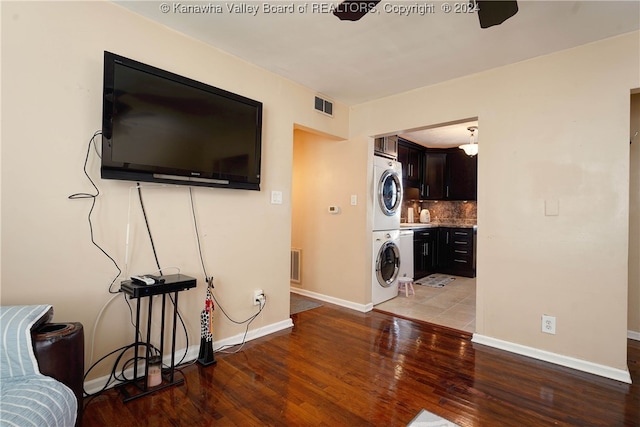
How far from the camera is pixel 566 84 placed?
2.34m

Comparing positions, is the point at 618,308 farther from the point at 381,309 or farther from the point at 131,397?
the point at 131,397

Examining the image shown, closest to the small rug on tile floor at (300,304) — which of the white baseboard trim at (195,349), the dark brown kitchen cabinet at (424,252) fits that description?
the white baseboard trim at (195,349)

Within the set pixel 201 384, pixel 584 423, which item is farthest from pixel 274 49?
pixel 584 423

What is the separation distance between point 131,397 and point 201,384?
1.24 feet

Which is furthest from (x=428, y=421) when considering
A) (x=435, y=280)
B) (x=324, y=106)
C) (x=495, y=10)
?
(x=435, y=280)

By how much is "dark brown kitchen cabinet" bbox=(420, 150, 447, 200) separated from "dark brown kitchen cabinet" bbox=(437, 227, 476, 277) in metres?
0.75

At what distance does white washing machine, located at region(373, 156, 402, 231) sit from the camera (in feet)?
12.1

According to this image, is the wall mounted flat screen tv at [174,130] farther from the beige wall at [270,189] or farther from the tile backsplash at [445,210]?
the tile backsplash at [445,210]

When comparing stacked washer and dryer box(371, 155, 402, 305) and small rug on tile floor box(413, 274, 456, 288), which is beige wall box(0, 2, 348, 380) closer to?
stacked washer and dryer box(371, 155, 402, 305)

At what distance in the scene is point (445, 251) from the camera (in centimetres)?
557

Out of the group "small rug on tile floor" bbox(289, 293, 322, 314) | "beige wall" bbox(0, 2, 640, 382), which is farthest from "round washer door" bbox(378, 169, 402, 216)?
"small rug on tile floor" bbox(289, 293, 322, 314)

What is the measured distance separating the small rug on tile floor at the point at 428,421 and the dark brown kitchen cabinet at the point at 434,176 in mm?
4741

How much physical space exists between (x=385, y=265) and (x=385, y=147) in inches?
58.4

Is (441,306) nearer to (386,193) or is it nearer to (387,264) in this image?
(387,264)
